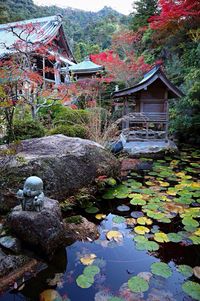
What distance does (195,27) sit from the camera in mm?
9906

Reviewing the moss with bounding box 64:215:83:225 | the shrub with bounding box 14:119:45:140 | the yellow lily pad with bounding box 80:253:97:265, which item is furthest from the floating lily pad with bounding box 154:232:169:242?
the shrub with bounding box 14:119:45:140

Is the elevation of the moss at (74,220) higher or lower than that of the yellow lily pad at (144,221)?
higher

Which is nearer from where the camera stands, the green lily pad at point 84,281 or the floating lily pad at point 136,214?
the green lily pad at point 84,281

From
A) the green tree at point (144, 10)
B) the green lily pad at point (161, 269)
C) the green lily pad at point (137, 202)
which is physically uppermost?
the green tree at point (144, 10)

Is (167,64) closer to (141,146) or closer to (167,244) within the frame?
(141,146)

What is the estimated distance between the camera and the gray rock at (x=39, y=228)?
2248 millimetres

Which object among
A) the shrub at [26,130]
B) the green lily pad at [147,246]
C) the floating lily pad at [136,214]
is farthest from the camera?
the shrub at [26,130]

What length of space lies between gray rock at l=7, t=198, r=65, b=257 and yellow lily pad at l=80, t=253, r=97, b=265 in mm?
290

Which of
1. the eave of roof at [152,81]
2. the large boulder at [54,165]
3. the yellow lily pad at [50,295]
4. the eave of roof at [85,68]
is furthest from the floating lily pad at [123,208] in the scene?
the eave of roof at [85,68]

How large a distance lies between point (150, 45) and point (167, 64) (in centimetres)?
276

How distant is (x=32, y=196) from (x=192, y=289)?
160 cm

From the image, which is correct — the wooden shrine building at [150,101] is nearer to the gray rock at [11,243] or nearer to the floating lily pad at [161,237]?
the floating lily pad at [161,237]

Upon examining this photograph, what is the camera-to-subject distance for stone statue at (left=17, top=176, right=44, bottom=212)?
2317 millimetres

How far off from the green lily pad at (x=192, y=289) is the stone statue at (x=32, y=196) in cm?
144
